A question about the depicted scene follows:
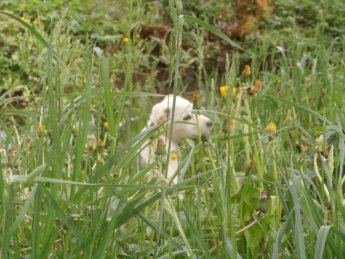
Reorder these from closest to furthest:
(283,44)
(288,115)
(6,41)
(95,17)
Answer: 1. (288,115)
2. (6,41)
3. (283,44)
4. (95,17)

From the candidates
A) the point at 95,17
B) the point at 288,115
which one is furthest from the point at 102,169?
the point at 95,17

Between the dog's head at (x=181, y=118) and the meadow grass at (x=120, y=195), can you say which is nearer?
the meadow grass at (x=120, y=195)

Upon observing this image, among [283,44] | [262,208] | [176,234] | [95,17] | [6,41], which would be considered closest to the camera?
[262,208]

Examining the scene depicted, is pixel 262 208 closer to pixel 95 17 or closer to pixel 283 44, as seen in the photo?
Answer: pixel 283 44

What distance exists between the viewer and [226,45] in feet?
23.5

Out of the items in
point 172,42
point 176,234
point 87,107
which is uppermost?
point 172,42

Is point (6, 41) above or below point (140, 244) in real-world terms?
above

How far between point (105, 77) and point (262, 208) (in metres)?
0.73

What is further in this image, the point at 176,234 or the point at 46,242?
the point at 176,234

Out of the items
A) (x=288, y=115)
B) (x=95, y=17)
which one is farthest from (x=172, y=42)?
(x=95, y=17)

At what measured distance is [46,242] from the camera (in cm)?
149

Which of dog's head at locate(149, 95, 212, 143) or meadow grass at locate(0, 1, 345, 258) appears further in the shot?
dog's head at locate(149, 95, 212, 143)

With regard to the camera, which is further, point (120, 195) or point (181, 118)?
point (181, 118)

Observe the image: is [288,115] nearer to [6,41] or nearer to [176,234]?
[176,234]
